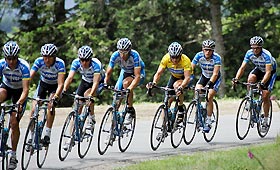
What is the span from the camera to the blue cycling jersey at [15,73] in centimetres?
1203

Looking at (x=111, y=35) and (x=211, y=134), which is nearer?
(x=211, y=134)

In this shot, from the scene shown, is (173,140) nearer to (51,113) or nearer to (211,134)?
(211,134)

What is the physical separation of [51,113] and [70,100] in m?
24.5

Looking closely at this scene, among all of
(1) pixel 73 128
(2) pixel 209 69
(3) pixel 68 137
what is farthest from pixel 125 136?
(2) pixel 209 69

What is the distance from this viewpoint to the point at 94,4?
1404 inches

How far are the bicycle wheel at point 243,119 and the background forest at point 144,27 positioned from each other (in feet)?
59.9

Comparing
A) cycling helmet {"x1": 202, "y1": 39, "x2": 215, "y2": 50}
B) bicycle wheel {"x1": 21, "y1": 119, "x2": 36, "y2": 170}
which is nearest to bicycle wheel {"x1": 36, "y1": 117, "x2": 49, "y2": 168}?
bicycle wheel {"x1": 21, "y1": 119, "x2": 36, "y2": 170}

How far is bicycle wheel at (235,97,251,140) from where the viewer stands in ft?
53.9

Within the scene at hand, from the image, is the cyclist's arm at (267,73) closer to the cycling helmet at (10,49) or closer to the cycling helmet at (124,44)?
the cycling helmet at (124,44)

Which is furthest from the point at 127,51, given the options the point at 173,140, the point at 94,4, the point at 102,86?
the point at 94,4

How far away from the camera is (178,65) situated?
1520cm

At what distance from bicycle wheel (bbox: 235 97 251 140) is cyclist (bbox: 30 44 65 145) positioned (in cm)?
459

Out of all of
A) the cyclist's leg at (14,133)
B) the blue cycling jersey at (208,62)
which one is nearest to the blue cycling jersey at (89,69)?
the cyclist's leg at (14,133)

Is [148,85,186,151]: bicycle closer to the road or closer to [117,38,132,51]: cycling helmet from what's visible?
the road
